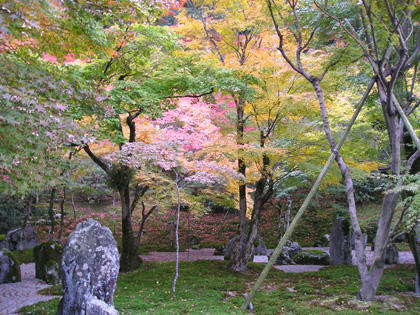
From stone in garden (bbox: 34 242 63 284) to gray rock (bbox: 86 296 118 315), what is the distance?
17.9ft

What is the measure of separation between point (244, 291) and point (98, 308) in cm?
417

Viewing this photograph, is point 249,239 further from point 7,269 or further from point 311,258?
point 7,269

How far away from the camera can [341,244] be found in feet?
34.0

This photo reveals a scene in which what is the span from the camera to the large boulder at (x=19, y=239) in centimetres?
1295

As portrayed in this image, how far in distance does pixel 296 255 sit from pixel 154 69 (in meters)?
8.56

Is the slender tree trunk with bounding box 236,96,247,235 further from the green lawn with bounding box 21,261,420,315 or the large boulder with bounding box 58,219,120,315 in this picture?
the large boulder with bounding box 58,219,120,315

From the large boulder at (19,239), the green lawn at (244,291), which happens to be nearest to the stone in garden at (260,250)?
the green lawn at (244,291)

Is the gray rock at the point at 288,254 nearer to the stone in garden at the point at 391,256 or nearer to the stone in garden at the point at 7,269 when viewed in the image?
the stone in garden at the point at 391,256

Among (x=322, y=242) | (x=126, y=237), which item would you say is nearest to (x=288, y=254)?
(x=322, y=242)

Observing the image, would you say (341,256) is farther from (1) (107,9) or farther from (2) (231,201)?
(1) (107,9)

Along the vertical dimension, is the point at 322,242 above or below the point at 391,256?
below

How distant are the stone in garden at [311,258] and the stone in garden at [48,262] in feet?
26.8

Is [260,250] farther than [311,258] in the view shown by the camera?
Yes

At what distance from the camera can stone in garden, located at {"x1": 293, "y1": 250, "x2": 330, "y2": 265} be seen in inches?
431
